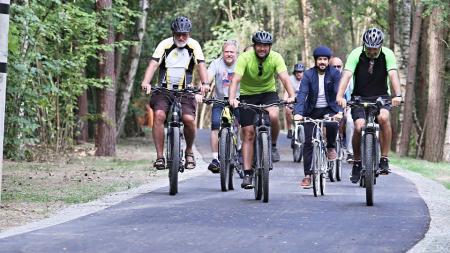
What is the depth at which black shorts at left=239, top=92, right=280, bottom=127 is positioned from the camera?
13.2 m

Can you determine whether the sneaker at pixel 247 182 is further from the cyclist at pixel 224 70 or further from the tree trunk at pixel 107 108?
the tree trunk at pixel 107 108

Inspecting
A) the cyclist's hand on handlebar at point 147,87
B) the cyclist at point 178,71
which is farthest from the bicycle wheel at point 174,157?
the cyclist's hand on handlebar at point 147,87

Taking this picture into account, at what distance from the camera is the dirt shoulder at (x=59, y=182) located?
11.8 meters

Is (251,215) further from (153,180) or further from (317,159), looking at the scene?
(153,180)

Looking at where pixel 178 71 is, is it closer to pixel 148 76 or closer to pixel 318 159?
pixel 148 76

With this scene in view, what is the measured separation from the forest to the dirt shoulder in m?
0.85

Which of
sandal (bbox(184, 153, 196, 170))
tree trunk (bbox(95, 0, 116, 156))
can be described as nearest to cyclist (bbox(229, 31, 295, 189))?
sandal (bbox(184, 153, 196, 170))

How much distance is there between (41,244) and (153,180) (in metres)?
8.13

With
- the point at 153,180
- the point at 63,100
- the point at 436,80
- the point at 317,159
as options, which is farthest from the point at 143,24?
the point at 317,159

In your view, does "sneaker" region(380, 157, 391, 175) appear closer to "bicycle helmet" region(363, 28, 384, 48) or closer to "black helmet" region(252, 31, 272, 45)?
"bicycle helmet" region(363, 28, 384, 48)

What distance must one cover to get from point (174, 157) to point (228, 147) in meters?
0.90

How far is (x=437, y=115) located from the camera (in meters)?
31.4

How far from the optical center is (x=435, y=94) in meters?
31.2

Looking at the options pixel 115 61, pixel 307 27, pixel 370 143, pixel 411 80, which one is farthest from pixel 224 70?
pixel 307 27
